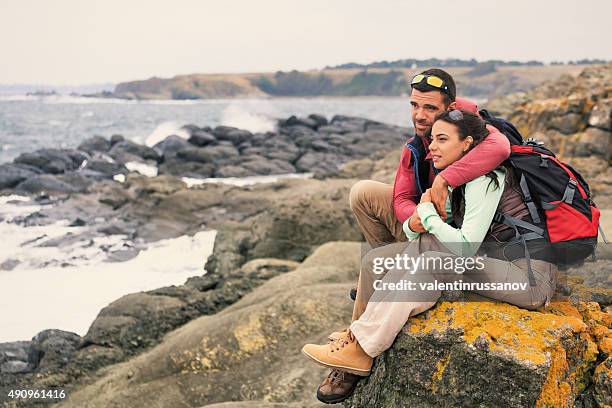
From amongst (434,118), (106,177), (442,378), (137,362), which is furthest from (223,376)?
(106,177)

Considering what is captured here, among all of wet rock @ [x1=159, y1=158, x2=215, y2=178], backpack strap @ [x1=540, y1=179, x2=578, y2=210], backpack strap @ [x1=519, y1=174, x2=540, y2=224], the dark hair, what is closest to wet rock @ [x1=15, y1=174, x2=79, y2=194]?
wet rock @ [x1=159, y1=158, x2=215, y2=178]

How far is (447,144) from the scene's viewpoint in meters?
3.80

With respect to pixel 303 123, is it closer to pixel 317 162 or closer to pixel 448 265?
pixel 317 162

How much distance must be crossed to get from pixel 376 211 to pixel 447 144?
0.75 m

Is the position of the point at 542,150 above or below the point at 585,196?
above

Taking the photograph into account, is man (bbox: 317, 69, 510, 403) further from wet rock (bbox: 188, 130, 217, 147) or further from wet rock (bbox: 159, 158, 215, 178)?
wet rock (bbox: 188, 130, 217, 147)

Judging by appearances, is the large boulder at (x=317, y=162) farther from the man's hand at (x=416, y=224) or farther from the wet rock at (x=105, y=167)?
the man's hand at (x=416, y=224)

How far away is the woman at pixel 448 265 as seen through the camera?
3566 mm

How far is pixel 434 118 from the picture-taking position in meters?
4.12

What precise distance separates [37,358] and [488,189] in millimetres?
6509

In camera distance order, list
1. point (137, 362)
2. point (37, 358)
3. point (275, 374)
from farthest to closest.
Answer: point (37, 358)
point (137, 362)
point (275, 374)

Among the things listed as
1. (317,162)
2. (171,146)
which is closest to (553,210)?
(317,162)

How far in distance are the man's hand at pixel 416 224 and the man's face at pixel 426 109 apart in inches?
27.7

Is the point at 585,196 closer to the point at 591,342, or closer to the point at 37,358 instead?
the point at 591,342
